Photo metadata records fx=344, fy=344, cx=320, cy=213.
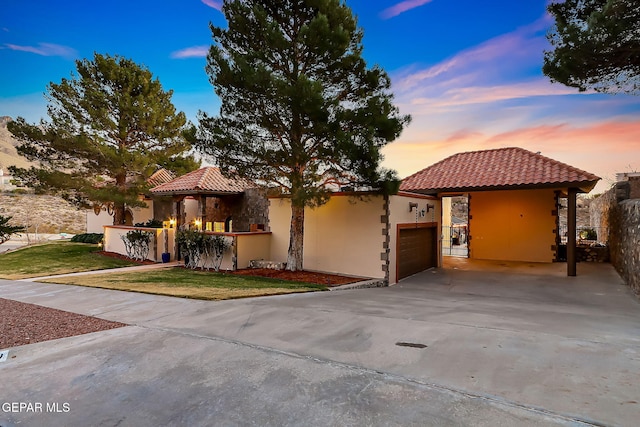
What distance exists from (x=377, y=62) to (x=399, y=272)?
6.88 metres

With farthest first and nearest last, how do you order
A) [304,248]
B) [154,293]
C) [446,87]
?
[446,87]
[304,248]
[154,293]

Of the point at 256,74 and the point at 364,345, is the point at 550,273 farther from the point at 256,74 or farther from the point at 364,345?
the point at 256,74

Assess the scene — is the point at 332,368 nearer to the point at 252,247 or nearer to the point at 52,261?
the point at 252,247

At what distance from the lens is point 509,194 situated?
1602 centimetres

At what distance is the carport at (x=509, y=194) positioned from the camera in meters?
12.1

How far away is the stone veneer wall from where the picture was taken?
8906 millimetres

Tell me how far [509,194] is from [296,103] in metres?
11.6

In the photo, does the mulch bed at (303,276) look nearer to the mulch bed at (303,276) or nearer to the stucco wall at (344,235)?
the mulch bed at (303,276)

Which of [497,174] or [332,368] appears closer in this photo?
[332,368]

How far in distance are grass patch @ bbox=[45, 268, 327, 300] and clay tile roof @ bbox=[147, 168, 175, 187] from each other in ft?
39.6

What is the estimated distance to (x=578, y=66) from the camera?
897 centimetres

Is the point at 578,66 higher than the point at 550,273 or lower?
higher

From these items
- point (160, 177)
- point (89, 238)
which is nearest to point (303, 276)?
point (160, 177)

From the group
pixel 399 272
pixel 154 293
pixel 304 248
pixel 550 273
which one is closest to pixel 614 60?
pixel 550 273
